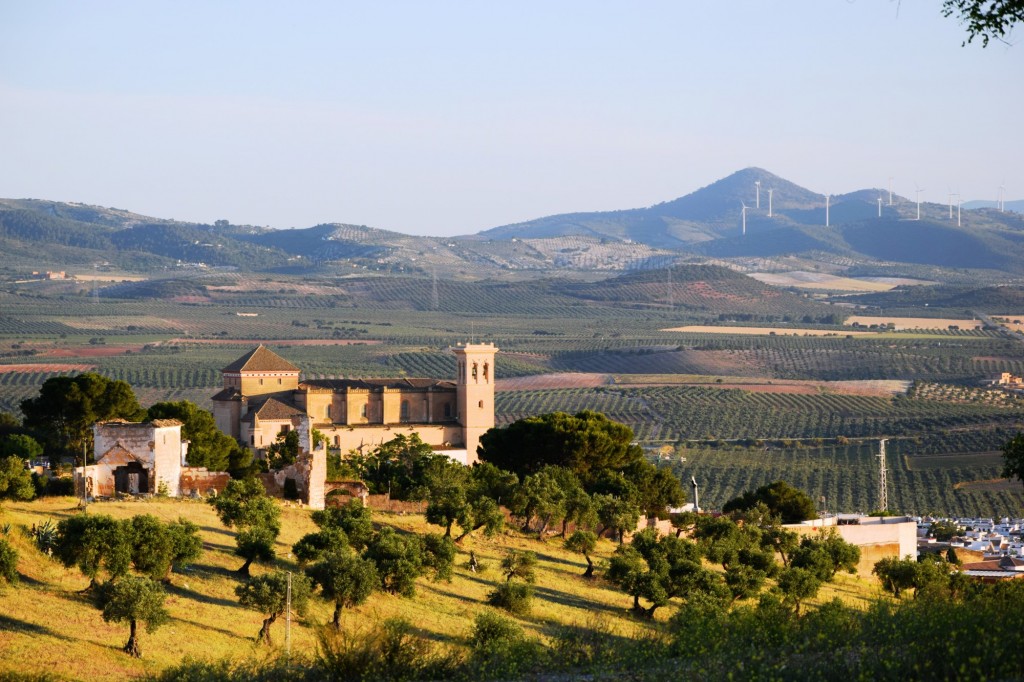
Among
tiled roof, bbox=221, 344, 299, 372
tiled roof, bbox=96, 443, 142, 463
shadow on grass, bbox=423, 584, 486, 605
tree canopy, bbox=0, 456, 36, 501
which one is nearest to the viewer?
shadow on grass, bbox=423, 584, 486, 605

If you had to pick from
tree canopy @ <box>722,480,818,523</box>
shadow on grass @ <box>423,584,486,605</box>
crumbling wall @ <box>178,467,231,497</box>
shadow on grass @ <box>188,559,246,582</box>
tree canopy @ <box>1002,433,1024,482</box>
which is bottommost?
tree canopy @ <box>722,480,818,523</box>

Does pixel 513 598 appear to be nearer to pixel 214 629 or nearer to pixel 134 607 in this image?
pixel 214 629

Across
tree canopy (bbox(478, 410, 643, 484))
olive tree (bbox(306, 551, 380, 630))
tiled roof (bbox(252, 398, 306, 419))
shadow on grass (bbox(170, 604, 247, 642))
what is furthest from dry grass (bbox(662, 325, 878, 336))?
shadow on grass (bbox(170, 604, 247, 642))

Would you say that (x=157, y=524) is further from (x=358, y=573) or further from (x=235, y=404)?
(x=235, y=404)

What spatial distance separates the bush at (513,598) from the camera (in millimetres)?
34156

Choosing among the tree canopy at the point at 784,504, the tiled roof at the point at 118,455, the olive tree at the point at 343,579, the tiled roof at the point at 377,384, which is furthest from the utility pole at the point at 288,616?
the tiled roof at the point at 377,384

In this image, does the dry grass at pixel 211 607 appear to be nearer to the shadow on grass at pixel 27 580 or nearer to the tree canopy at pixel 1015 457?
the shadow on grass at pixel 27 580

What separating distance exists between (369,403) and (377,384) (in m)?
1.14

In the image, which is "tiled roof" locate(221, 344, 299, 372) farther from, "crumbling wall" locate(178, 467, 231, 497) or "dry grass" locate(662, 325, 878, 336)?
"dry grass" locate(662, 325, 878, 336)

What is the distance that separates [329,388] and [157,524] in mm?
24932

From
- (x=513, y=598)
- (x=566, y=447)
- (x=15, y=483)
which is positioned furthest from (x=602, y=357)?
Answer: (x=513, y=598)

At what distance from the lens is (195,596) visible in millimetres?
31172

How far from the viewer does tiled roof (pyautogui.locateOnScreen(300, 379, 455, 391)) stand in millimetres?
56688

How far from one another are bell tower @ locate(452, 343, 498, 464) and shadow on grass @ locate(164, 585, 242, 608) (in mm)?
25198
